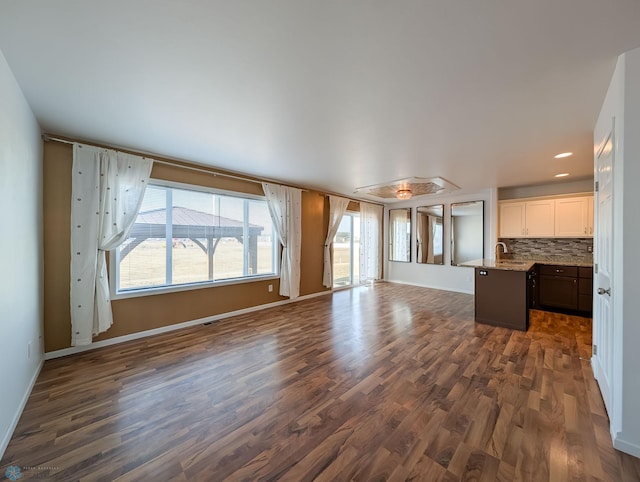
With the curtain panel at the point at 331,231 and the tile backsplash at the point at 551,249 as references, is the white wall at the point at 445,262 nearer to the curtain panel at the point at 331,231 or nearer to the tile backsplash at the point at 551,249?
the tile backsplash at the point at 551,249

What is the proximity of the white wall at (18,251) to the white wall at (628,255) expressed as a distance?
384 centimetres

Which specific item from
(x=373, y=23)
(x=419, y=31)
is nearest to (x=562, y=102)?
(x=419, y=31)

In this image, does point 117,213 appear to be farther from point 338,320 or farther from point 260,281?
point 338,320

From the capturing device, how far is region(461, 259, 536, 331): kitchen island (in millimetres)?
3633

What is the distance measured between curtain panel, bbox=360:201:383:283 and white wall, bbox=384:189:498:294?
1.22ft

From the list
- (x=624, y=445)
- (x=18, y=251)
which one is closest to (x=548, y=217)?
(x=624, y=445)

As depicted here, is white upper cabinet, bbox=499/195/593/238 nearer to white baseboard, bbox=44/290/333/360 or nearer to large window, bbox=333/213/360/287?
large window, bbox=333/213/360/287

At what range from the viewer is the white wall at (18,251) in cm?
165

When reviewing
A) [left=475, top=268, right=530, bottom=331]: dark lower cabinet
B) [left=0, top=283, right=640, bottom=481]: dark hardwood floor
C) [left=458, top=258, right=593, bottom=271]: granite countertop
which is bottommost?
[left=0, top=283, right=640, bottom=481]: dark hardwood floor

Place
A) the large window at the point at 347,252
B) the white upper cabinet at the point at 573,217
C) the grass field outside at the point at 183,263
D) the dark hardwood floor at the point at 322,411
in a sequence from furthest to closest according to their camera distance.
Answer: the large window at the point at 347,252, the white upper cabinet at the point at 573,217, the grass field outside at the point at 183,263, the dark hardwood floor at the point at 322,411

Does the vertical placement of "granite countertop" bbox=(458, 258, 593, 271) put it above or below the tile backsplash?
below

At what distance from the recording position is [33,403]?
202 cm

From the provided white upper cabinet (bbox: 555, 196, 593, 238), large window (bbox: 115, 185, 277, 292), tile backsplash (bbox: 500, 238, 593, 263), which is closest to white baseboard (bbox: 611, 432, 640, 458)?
white upper cabinet (bbox: 555, 196, 593, 238)

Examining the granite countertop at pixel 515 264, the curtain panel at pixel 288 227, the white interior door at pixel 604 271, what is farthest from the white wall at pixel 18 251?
the granite countertop at pixel 515 264
